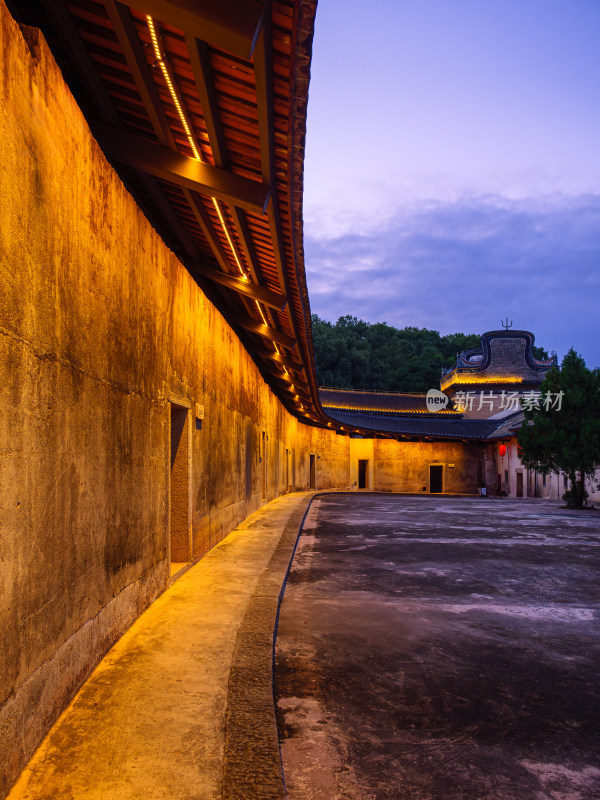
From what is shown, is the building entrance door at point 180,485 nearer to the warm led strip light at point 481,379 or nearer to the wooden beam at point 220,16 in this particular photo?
the wooden beam at point 220,16

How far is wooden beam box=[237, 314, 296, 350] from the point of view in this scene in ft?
30.8

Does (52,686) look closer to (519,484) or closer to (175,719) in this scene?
(175,719)

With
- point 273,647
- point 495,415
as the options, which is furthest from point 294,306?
point 495,415

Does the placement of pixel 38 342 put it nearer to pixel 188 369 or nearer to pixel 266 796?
pixel 266 796

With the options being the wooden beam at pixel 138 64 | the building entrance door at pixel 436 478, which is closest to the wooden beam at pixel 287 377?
the wooden beam at pixel 138 64

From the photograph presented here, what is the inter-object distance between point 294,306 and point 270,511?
9.14 metres

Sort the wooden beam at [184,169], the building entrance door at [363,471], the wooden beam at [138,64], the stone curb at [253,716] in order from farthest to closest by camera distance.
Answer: the building entrance door at [363,471]
the wooden beam at [184,169]
the wooden beam at [138,64]
the stone curb at [253,716]

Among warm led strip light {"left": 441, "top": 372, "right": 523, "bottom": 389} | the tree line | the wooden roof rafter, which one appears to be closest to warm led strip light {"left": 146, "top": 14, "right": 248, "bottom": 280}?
the wooden roof rafter

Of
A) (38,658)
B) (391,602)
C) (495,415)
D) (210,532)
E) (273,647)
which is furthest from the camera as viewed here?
(495,415)

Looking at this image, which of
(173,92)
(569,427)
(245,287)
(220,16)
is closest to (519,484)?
(569,427)

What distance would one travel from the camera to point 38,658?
9.16 feet

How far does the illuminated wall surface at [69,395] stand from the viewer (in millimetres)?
2549

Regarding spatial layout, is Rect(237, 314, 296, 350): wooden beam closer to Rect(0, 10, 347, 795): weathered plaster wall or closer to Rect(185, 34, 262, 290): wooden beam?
Rect(0, 10, 347, 795): weathered plaster wall

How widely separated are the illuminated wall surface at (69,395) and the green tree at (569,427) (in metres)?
17.4
